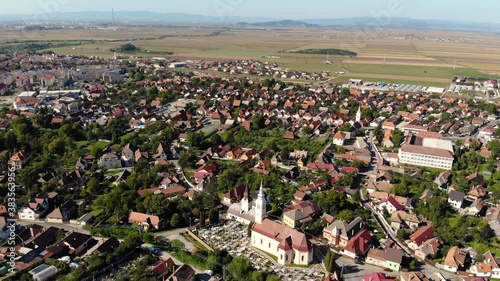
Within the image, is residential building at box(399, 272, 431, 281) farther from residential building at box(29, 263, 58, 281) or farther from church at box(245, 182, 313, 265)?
residential building at box(29, 263, 58, 281)

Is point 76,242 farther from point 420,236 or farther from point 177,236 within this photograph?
point 420,236

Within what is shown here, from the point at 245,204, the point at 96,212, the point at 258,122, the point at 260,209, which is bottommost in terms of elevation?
the point at 96,212

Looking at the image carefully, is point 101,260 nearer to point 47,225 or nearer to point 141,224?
point 141,224

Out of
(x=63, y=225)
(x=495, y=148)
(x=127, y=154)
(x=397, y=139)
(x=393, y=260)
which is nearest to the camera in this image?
(x=393, y=260)

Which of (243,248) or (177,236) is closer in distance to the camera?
(243,248)

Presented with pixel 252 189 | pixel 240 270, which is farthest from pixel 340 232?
pixel 252 189

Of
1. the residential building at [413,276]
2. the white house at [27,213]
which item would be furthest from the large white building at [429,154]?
the white house at [27,213]
